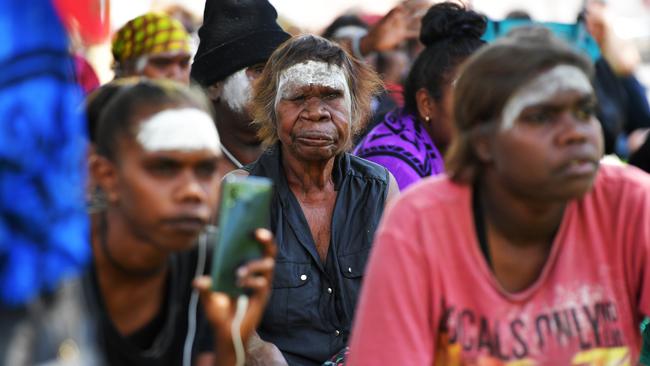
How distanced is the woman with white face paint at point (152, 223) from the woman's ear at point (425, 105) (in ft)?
7.76

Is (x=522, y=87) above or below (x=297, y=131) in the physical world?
above

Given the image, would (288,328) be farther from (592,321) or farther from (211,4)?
(211,4)

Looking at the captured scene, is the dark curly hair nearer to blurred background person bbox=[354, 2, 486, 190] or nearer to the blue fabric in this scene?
blurred background person bbox=[354, 2, 486, 190]

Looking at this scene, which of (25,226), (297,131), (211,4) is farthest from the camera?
(211,4)

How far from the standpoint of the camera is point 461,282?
121 inches

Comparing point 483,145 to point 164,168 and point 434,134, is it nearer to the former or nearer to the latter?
point 164,168

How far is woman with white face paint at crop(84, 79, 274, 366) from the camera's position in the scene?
2977mm

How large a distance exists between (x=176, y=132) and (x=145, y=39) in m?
2.83

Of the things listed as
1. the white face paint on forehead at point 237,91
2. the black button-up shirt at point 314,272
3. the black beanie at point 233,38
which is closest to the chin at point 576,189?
the black button-up shirt at point 314,272

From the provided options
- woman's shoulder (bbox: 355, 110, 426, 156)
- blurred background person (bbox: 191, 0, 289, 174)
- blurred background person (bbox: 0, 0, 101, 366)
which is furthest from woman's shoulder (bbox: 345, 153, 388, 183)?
blurred background person (bbox: 0, 0, 101, 366)

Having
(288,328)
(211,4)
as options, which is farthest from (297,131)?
(211,4)

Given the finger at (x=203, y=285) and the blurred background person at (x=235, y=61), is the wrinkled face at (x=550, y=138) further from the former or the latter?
the blurred background person at (x=235, y=61)

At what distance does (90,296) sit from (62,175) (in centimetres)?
52

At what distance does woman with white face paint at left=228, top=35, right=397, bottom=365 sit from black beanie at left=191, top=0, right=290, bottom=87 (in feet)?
2.02
